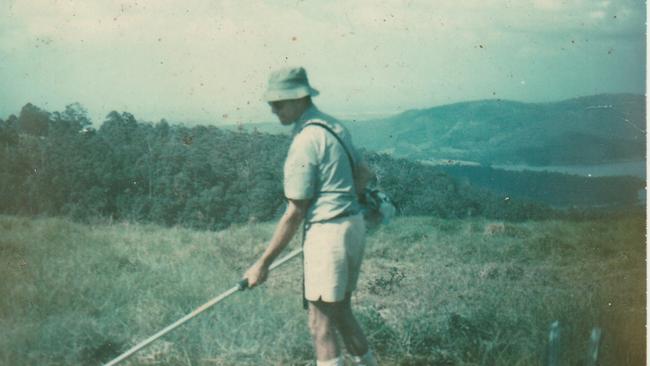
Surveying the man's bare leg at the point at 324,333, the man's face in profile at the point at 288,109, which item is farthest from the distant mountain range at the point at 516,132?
the man's bare leg at the point at 324,333

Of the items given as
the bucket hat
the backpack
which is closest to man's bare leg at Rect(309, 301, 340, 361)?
the backpack

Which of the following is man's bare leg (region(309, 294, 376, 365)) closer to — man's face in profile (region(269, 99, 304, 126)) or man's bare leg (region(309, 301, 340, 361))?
man's bare leg (region(309, 301, 340, 361))

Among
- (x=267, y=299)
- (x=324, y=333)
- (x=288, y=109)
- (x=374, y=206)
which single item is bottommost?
(x=267, y=299)

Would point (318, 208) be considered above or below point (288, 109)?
below

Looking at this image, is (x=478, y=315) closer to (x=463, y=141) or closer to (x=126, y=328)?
(x=126, y=328)

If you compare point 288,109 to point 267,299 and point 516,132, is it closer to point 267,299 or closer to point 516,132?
point 267,299

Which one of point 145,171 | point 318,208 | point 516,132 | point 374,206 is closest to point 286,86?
point 318,208
